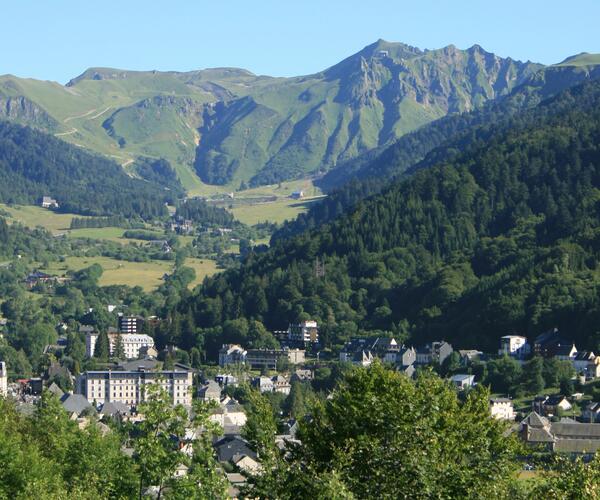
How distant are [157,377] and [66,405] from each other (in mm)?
80671

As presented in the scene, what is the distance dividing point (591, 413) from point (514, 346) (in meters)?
23.8

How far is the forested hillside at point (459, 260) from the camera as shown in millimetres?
133250

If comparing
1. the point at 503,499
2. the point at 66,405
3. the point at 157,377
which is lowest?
the point at 66,405

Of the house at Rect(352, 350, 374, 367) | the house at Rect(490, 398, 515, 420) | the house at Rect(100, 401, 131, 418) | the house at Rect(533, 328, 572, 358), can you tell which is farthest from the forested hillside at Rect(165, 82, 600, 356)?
the house at Rect(100, 401, 131, 418)

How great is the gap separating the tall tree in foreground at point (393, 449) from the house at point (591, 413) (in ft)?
206

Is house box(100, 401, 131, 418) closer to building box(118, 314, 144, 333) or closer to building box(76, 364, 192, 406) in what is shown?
building box(76, 364, 192, 406)

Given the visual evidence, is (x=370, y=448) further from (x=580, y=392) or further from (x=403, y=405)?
(x=580, y=392)

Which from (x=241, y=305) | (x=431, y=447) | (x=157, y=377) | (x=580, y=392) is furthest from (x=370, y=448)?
(x=241, y=305)

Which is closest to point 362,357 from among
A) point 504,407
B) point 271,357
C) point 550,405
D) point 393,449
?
point 271,357

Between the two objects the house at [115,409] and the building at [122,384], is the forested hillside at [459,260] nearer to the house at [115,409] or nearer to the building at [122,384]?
the building at [122,384]

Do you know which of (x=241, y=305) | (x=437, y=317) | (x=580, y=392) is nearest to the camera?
(x=580, y=392)

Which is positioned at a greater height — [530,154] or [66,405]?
[530,154]

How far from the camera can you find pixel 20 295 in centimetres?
19175

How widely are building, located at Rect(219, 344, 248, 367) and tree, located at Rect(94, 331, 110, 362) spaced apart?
13.4 metres
